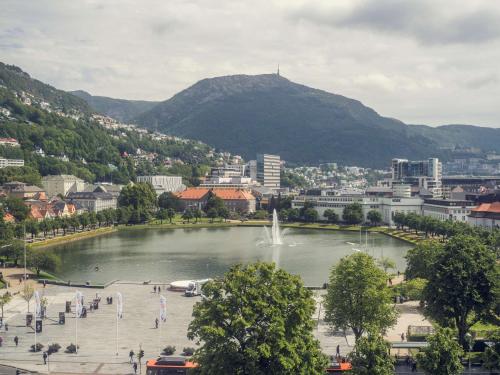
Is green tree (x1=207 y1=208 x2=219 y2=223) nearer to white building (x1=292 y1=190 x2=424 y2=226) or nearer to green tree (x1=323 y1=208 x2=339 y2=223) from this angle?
white building (x1=292 y1=190 x2=424 y2=226)

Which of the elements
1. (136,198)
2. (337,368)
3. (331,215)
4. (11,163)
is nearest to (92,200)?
(136,198)

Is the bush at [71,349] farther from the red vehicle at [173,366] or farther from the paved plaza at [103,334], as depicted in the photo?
the red vehicle at [173,366]

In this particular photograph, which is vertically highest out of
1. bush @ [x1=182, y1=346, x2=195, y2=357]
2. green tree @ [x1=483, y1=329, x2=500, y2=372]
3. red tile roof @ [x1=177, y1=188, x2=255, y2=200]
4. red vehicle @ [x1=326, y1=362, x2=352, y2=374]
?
red tile roof @ [x1=177, y1=188, x2=255, y2=200]

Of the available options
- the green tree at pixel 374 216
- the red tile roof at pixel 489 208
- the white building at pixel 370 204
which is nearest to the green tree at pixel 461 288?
the red tile roof at pixel 489 208

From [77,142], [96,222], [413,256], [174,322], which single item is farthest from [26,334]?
[77,142]

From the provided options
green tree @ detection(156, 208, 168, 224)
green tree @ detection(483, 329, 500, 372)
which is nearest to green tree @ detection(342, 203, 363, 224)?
green tree @ detection(156, 208, 168, 224)

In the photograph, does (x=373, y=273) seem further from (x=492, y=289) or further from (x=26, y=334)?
(x=26, y=334)
